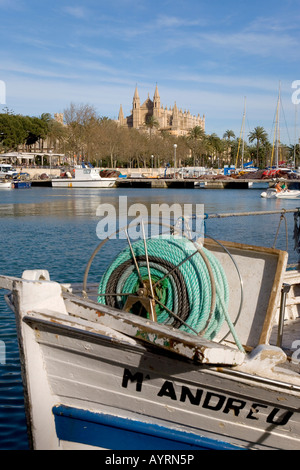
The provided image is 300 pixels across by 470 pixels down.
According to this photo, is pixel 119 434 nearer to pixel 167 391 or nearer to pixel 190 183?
pixel 167 391

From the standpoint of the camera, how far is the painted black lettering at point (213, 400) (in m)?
4.17

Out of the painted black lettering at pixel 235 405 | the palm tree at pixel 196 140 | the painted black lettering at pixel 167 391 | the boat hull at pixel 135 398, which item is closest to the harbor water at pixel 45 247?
the boat hull at pixel 135 398

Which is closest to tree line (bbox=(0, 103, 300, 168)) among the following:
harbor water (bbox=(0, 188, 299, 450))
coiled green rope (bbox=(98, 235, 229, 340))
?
harbor water (bbox=(0, 188, 299, 450))

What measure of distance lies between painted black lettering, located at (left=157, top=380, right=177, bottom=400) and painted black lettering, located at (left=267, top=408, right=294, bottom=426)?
2.60 feet

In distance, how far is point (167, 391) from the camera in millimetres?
4332

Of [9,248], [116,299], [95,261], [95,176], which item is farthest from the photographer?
[95,176]

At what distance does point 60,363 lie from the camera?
4566 mm

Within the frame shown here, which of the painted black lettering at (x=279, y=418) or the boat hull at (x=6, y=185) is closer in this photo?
the painted black lettering at (x=279, y=418)

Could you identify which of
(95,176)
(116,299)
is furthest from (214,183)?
(116,299)

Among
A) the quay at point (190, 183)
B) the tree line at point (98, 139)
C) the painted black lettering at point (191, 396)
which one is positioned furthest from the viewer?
the tree line at point (98, 139)

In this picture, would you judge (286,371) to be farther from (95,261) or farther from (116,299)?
(95,261)

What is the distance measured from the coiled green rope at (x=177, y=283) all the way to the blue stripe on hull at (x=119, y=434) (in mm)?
954

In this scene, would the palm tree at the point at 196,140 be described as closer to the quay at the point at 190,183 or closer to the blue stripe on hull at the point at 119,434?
the quay at the point at 190,183
